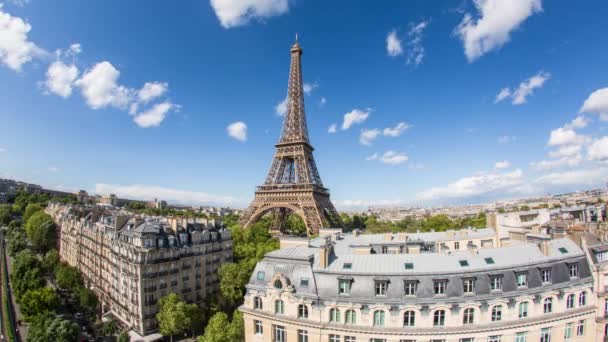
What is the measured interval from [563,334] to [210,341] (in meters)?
29.7

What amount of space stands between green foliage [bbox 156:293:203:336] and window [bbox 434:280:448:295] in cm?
2930

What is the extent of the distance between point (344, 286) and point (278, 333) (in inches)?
259

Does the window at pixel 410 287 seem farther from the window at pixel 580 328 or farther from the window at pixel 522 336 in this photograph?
the window at pixel 580 328

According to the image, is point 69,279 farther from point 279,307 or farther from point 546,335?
point 546,335

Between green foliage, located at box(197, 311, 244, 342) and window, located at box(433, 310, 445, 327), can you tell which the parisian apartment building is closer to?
green foliage, located at box(197, 311, 244, 342)

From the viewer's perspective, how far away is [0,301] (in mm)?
50969

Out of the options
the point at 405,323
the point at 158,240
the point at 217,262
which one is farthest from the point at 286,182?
the point at 405,323

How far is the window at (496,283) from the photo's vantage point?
24.7 meters

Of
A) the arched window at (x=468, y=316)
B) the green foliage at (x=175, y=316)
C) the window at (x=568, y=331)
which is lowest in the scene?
the green foliage at (x=175, y=316)

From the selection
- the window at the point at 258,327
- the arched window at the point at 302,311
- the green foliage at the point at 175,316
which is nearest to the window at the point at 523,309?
the arched window at the point at 302,311

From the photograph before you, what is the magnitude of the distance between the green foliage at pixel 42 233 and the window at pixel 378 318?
8374 cm

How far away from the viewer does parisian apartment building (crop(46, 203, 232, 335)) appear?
41750mm

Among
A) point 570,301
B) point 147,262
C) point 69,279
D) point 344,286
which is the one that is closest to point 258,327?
point 344,286

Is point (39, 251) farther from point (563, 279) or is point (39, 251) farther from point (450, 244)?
point (563, 279)
